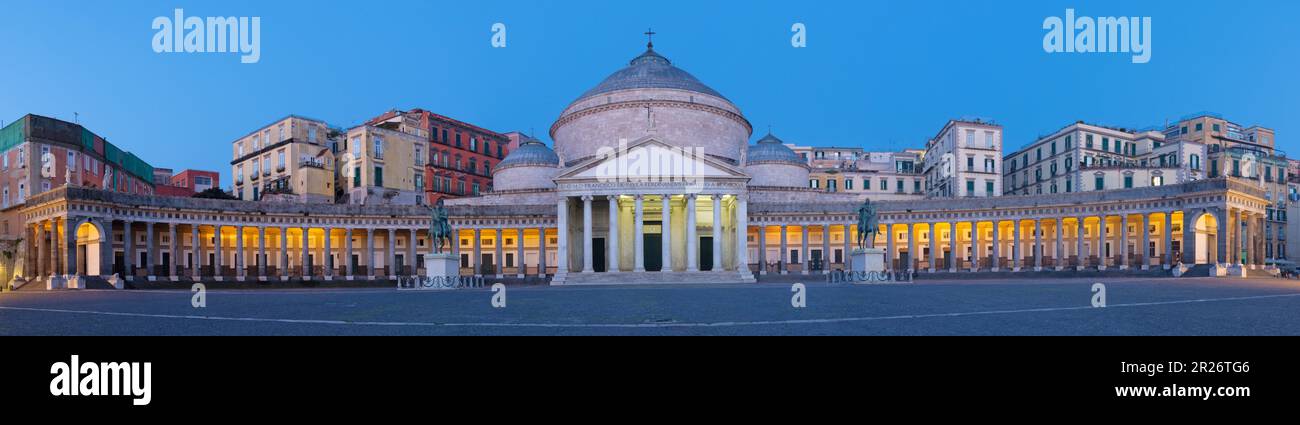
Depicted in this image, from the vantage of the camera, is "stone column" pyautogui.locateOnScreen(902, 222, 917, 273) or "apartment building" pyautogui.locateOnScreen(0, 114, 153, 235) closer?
"apartment building" pyautogui.locateOnScreen(0, 114, 153, 235)

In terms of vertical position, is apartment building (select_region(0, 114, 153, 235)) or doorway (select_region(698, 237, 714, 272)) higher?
apartment building (select_region(0, 114, 153, 235))

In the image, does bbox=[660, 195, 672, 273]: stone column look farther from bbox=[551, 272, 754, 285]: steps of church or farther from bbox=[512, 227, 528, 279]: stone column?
bbox=[512, 227, 528, 279]: stone column

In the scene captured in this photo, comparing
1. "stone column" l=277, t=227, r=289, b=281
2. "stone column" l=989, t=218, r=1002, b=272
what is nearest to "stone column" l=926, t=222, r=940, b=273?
"stone column" l=989, t=218, r=1002, b=272

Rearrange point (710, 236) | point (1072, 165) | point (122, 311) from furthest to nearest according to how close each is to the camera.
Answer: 1. point (1072, 165)
2. point (710, 236)
3. point (122, 311)

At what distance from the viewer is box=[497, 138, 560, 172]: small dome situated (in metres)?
66.8

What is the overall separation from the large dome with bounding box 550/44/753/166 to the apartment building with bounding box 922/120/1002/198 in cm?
2423

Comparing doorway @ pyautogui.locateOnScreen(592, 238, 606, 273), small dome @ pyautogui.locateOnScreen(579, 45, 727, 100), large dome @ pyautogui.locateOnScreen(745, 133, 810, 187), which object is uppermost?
small dome @ pyautogui.locateOnScreen(579, 45, 727, 100)

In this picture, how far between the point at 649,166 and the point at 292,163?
43162 mm

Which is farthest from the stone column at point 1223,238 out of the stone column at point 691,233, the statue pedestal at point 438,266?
the statue pedestal at point 438,266

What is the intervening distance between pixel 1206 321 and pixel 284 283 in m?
53.4

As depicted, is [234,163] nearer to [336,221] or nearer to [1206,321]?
[336,221]

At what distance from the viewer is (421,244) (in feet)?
211

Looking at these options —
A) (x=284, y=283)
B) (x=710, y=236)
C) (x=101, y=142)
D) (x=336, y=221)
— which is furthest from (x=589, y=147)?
(x=101, y=142)

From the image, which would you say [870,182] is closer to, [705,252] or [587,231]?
[705,252]
